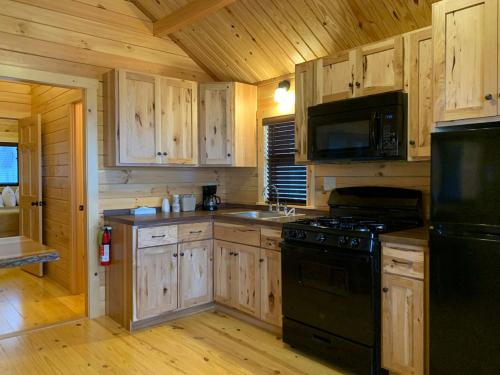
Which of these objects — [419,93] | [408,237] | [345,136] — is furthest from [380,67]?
[408,237]

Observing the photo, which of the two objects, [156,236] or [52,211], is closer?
[156,236]

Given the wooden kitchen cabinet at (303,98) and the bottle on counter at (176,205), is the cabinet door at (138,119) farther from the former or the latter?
the wooden kitchen cabinet at (303,98)

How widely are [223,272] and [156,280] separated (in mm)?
602

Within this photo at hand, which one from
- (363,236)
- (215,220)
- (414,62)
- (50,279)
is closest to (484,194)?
(363,236)

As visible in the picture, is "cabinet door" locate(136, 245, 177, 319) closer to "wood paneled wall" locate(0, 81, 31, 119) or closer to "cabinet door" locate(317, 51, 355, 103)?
"cabinet door" locate(317, 51, 355, 103)

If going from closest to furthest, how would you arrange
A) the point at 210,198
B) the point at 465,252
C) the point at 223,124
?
1. the point at 465,252
2. the point at 223,124
3. the point at 210,198

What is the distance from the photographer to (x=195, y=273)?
3570mm

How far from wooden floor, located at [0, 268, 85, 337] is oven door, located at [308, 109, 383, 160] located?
102 inches

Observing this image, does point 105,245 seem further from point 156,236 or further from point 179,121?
point 179,121

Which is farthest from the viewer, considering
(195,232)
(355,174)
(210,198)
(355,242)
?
(210,198)

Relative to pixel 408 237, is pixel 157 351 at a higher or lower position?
lower

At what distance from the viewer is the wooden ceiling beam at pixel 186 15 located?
124 inches

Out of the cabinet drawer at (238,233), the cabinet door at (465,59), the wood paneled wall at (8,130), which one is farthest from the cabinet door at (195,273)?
the wood paneled wall at (8,130)

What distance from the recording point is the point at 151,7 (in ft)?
12.1
